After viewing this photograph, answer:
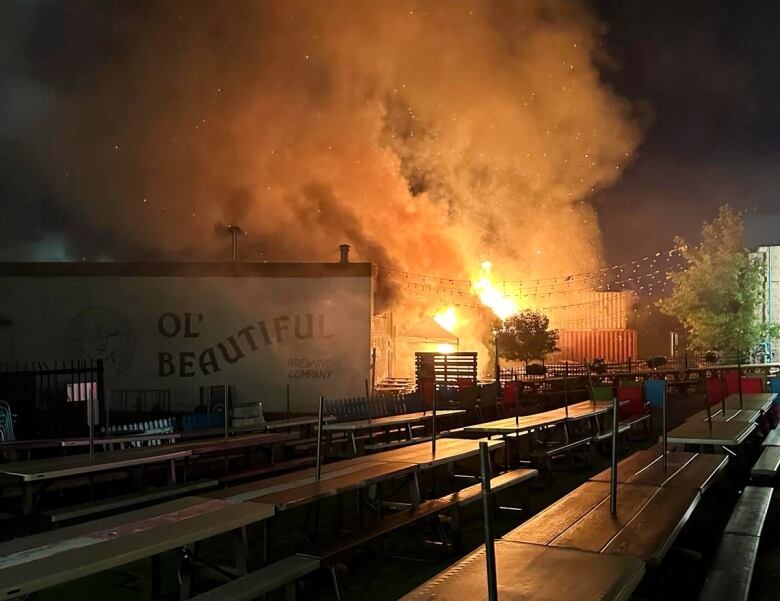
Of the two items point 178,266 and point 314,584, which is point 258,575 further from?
point 178,266

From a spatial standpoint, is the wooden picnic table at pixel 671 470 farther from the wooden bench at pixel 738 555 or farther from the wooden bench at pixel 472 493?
the wooden bench at pixel 472 493

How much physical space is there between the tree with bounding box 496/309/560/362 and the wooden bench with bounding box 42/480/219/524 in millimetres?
27866

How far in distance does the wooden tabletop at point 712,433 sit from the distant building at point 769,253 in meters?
21.4

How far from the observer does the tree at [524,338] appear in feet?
109

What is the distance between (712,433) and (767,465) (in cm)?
66

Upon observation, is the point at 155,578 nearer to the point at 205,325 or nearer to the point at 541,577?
the point at 541,577

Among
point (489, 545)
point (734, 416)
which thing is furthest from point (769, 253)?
point (489, 545)

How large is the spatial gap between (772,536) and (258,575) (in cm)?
433

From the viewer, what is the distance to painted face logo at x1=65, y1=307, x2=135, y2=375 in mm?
14242

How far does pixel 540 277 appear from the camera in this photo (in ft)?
147

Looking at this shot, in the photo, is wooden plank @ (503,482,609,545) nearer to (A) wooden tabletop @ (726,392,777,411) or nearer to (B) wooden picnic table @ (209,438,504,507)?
(B) wooden picnic table @ (209,438,504,507)

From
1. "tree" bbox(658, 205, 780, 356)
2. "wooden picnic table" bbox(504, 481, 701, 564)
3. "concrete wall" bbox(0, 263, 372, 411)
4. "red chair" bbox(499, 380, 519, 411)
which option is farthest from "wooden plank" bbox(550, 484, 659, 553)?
"tree" bbox(658, 205, 780, 356)

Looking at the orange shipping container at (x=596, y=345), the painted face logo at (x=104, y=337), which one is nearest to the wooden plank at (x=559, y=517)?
the painted face logo at (x=104, y=337)

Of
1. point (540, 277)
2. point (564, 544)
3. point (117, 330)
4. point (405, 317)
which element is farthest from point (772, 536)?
point (540, 277)
